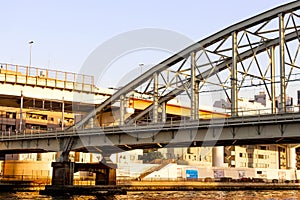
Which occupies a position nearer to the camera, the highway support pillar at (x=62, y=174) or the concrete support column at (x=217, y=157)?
the highway support pillar at (x=62, y=174)

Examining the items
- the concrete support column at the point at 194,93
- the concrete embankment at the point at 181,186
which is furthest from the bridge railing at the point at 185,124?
the concrete embankment at the point at 181,186

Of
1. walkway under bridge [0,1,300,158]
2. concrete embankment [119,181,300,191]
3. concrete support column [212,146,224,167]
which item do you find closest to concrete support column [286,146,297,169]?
concrete support column [212,146,224,167]

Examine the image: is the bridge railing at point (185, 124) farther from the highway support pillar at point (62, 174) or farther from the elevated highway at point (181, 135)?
the highway support pillar at point (62, 174)

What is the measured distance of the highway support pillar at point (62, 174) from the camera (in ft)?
232

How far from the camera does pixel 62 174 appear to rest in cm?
7119

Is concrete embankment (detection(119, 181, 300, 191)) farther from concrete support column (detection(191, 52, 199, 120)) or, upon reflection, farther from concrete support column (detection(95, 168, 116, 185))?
concrete support column (detection(191, 52, 199, 120))

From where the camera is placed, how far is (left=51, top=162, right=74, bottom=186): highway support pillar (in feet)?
232

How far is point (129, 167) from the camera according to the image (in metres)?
107

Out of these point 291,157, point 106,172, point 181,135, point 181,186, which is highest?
point 181,135

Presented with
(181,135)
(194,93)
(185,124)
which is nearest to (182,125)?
(185,124)

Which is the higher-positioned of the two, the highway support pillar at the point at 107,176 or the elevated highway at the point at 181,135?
the elevated highway at the point at 181,135

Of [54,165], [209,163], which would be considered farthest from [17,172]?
[209,163]

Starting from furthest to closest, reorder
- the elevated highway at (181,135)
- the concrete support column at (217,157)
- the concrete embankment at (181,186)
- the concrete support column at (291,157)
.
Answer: the concrete support column at (291,157) < the concrete support column at (217,157) < the concrete embankment at (181,186) < the elevated highway at (181,135)

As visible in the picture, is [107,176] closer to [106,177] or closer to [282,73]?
[106,177]
